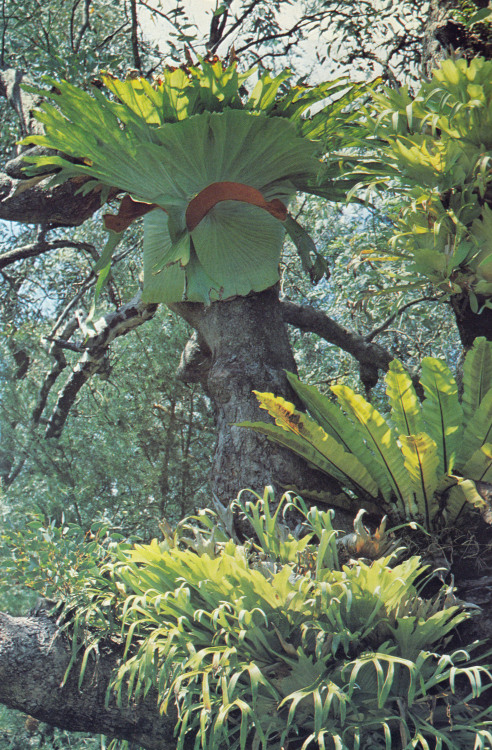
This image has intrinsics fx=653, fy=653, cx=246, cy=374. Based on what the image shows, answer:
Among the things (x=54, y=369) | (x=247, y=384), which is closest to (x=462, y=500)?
(x=247, y=384)

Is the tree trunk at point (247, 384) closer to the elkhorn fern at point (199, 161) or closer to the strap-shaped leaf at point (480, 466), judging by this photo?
the elkhorn fern at point (199, 161)

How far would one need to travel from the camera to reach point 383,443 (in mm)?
1601

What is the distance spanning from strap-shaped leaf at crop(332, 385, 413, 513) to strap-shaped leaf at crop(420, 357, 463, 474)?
0.34ft

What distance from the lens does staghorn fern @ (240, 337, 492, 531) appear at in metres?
1.55

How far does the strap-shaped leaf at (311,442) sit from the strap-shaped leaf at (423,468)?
0.48 feet

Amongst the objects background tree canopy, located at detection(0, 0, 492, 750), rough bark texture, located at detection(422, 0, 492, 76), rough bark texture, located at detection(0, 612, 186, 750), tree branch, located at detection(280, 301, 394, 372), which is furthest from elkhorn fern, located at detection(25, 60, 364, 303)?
rough bark texture, located at detection(0, 612, 186, 750)

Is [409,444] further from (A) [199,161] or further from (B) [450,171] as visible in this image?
(A) [199,161]

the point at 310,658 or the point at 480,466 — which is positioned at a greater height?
the point at 480,466

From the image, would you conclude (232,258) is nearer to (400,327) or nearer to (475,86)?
(475,86)

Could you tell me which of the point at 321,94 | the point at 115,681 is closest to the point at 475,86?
the point at 321,94

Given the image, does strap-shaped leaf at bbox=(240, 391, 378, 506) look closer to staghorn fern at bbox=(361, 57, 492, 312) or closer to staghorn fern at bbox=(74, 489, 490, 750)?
staghorn fern at bbox=(74, 489, 490, 750)

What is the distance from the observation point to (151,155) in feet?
5.98

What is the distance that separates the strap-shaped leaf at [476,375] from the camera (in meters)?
1.65

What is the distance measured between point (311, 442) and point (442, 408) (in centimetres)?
34
